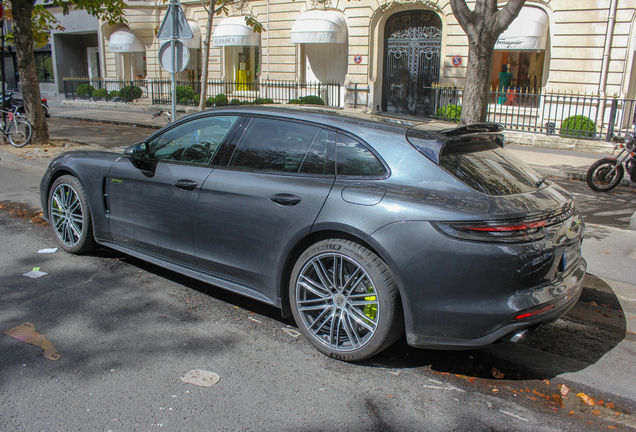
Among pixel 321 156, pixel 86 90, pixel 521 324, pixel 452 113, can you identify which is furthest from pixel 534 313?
pixel 86 90

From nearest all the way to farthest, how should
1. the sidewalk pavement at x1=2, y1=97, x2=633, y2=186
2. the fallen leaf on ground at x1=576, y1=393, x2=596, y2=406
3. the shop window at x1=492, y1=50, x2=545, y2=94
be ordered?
1. the fallen leaf on ground at x1=576, y1=393, x2=596, y2=406
2. the sidewalk pavement at x1=2, y1=97, x2=633, y2=186
3. the shop window at x1=492, y1=50, x2=545, y2=94

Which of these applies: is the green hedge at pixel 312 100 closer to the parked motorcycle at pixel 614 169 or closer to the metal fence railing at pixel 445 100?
the metal fence railing at pixel 445 100

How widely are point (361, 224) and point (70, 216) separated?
337 cm

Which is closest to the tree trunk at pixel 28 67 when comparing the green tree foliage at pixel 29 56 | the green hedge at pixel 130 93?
the green tree foliage at pixel 29 56

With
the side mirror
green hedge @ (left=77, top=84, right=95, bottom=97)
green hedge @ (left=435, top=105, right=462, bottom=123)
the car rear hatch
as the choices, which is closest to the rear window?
the car rear hatch

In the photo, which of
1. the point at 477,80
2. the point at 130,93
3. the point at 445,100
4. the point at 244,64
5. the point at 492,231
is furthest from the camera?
the point at 130,93

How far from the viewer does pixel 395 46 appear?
22031 millimetres

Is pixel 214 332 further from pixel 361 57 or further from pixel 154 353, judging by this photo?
pixel 361 57

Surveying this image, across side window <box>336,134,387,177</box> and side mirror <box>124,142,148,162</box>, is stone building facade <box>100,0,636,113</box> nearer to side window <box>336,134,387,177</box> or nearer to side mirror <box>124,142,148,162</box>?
side mirror <box>124,142,148,162</box>

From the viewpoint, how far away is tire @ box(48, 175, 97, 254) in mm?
5016

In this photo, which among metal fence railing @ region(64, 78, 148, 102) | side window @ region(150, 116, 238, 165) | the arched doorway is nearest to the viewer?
side window @ region(150, 116, 238, 165)

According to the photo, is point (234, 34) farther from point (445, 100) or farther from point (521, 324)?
point (521, 324)

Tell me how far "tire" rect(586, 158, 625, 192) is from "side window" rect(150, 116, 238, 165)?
27.0ft

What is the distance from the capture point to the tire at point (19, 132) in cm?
1270
